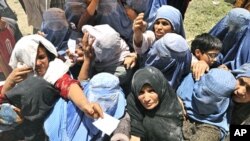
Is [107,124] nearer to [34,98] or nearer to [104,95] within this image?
[104,95]

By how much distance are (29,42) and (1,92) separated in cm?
49

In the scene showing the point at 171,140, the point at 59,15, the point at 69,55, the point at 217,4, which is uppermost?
the point at 59,15

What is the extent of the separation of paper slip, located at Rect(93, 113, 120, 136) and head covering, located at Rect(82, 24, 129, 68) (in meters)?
0.67

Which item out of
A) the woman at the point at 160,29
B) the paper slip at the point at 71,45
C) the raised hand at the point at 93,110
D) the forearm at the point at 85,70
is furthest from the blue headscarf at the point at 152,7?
the raised hand at the point at 93,110

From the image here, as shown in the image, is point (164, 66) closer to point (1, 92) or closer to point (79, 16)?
point (79, 16)

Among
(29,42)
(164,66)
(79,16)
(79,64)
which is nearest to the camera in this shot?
(29,42)

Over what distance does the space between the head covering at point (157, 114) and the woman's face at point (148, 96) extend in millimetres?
30

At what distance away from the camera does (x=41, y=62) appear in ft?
9.29

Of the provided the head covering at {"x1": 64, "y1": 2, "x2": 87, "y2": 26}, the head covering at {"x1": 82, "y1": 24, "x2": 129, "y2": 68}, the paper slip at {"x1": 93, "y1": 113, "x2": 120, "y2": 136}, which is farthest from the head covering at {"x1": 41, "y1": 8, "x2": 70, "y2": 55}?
the paper slip at {"x1": 93, "y1": 113, "x2": 120, "y2": 136}

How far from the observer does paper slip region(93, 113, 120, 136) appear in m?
2.55

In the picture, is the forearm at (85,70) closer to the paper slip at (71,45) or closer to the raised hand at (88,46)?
the raised hand at (88,46)

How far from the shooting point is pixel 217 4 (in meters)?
6.45

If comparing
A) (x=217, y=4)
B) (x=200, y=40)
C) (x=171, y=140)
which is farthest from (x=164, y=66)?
(x=217, y=4)

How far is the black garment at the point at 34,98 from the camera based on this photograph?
265 centimetres
